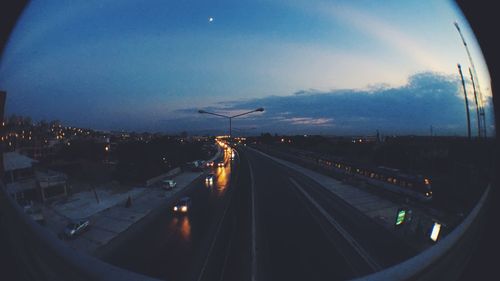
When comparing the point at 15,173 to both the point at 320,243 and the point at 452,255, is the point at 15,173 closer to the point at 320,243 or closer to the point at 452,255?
the point at 452,255

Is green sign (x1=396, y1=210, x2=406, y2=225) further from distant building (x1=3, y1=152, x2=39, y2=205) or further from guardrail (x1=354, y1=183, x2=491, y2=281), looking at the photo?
distant building (x1=3, y1=152, x2=39, y2=205)

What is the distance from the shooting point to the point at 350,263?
18.4 feet

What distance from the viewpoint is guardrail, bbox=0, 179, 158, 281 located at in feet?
4.11

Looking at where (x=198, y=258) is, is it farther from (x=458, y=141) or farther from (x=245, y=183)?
(x=245, y=183)

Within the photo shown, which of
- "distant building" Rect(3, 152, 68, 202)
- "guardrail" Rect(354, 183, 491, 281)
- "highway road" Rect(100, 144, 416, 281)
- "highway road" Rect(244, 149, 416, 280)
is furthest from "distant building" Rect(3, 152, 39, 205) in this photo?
"highway road" Rect(244, 149, 416, 280)

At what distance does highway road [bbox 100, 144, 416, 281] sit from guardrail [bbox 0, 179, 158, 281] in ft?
15.0

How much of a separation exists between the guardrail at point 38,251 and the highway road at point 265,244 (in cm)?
458

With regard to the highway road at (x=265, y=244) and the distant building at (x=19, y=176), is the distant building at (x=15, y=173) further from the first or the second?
the highway road at (x=265, y=244)

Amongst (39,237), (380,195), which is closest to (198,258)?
(39,237)

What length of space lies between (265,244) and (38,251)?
21.4 ft

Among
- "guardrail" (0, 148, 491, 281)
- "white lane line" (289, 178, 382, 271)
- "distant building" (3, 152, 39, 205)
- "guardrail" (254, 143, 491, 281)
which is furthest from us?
"white lane line" (289, 178, 382, 271)

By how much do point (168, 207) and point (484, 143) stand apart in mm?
12421

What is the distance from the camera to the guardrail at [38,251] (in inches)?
49.3

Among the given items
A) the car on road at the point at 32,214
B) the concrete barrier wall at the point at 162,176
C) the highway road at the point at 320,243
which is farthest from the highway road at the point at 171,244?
the concrete barrier wall at the point at 162,176
